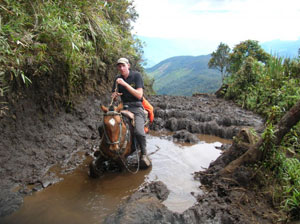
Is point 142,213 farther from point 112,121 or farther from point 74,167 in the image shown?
point 74,167

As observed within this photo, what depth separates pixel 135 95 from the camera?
509cm

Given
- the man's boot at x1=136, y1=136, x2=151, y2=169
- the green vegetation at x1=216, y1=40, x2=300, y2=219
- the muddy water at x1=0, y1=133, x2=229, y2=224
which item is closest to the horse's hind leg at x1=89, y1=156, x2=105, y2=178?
the muddy water at x1=0, y1=133, x2=229, y2=224

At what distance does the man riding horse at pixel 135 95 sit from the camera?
5129mm

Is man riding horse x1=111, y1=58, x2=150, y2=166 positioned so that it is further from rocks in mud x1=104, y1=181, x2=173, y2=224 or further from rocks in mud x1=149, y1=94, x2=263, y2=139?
rocks in mud x1=149, y1=94, x2=263, y2=139

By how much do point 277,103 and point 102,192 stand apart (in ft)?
29.7

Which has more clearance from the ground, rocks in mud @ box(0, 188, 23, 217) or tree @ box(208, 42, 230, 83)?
tree @ box(208, 42, 230, 83)

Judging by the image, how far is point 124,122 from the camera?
194 inches

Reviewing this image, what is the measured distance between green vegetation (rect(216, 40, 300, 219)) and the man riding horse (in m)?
2.58

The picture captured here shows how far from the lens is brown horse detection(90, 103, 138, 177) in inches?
168

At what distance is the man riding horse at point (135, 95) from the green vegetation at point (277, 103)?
102 inches

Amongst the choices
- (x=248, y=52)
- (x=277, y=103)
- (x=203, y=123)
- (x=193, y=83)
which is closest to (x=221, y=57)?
(x=248, y=52)

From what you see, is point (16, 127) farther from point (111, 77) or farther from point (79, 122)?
point (111, 77)

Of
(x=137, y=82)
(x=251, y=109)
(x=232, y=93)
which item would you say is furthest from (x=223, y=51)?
(x=137, y=82)

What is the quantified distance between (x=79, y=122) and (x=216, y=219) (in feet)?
16.4
